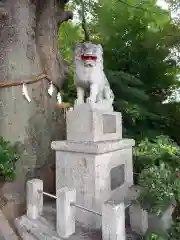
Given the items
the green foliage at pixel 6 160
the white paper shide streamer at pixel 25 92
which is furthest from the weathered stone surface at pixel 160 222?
the white paper shide streamer at pixel 25 92

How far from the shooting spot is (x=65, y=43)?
25.3ft

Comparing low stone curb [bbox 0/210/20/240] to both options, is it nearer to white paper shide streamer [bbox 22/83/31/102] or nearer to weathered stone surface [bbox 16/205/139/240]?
weathered stone surface [bbox 16/205/139/240]

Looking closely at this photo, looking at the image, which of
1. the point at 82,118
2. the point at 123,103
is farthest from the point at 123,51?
the point at 82,118

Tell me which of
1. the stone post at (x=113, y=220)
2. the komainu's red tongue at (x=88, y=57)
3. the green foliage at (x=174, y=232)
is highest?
the komainu's red tongue at (x=88, y=57)

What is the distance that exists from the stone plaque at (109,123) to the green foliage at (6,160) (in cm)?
140

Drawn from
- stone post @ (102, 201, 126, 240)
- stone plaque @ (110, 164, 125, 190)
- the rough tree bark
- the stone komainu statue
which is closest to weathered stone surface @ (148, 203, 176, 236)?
stone post @ (102, 201, 126, 240)

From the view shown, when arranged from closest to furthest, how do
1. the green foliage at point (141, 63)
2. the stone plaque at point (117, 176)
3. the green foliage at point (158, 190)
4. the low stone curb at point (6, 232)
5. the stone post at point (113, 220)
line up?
the stone post at point (113, 220)
the green foliage at point (158, 190)
the low stone curb at point (6, 232)
the stone plaque at point (117, 176)
the green foliage at point (141, 63)

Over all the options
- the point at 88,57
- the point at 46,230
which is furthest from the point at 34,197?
the point at 88,57

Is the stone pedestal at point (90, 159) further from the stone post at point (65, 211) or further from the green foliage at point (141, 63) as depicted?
the green foliage at point (141, 63)

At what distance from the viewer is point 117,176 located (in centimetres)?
355

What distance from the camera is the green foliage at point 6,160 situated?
3355 mm

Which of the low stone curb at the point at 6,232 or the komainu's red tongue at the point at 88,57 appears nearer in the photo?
the low stone curb at the point at 6,232

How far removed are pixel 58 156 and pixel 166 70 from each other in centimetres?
449

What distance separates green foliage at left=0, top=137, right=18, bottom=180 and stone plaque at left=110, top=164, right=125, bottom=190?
4.65ft
